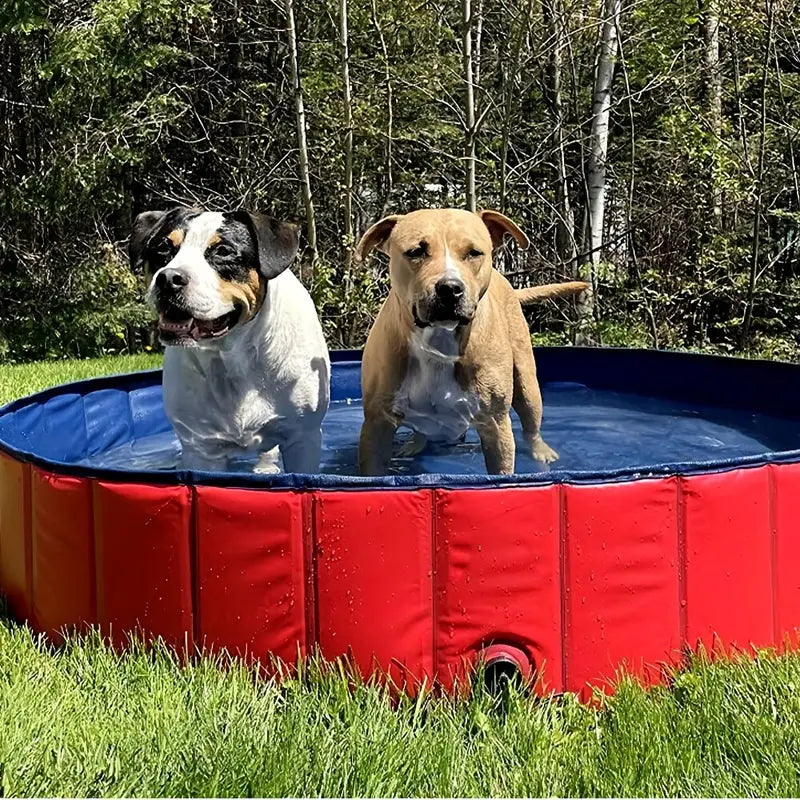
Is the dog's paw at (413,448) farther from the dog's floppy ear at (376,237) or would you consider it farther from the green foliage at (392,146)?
the green foliage at (392,146)

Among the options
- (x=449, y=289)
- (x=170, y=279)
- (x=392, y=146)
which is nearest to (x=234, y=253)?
(x=170, y=279)

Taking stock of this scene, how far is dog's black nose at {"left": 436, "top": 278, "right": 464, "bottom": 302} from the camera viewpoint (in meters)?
3.81

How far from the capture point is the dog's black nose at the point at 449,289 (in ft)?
12.5

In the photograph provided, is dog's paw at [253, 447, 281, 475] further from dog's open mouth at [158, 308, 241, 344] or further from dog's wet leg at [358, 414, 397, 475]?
dog's open mouth at [158, 308, 241, 344]

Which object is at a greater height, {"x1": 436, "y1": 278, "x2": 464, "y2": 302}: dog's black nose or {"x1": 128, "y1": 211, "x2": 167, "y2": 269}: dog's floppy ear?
{"x1": 128, "y1": 211, "x2": 167, "y2": 269}: dog's floppy ear

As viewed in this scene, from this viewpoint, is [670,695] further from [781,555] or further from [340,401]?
[340,401]

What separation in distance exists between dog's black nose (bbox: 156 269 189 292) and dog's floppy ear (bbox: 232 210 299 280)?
0.39 meters

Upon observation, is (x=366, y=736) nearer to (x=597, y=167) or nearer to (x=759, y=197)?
(x=759, y=197)

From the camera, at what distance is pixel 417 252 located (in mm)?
4062

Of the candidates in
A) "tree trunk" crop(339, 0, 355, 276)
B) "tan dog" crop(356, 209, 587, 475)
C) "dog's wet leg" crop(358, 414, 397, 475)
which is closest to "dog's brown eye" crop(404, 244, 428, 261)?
"tan dog" crop(356, 209, 587, 475)

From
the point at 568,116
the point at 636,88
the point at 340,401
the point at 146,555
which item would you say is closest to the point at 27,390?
the point at 340,401

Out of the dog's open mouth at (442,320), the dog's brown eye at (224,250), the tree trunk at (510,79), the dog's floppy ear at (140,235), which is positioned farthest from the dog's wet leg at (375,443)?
the tree trunk at (510,79)

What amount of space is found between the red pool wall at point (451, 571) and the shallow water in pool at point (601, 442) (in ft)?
6.29

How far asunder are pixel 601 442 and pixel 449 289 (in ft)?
8.15
